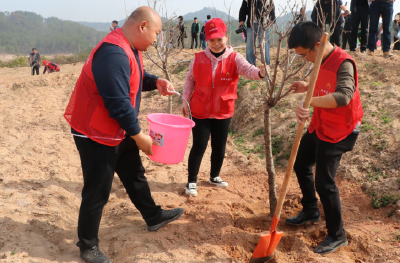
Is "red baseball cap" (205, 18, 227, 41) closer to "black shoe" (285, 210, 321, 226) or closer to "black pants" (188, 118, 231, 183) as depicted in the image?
"black pants" (188, 118, 231, 183)

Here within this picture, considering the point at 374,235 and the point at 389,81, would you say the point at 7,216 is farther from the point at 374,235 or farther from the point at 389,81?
the point at 389,81

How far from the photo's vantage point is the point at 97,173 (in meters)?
2.24

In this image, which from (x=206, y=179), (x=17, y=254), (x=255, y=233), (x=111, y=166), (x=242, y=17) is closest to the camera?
(x=111, y=166)

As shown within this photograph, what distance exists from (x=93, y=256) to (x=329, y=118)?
2.07m

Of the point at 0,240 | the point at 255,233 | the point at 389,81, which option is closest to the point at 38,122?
the point at 0,240

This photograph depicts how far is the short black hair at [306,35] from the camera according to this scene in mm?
2162

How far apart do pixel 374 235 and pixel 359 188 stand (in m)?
1.03

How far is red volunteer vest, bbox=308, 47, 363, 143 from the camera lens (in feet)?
7.28

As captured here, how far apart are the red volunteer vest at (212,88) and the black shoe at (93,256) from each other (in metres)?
1.61

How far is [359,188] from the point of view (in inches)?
147

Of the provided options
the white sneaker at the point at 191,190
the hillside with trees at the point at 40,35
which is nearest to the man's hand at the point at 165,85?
the white sneaker at the point at 191,190

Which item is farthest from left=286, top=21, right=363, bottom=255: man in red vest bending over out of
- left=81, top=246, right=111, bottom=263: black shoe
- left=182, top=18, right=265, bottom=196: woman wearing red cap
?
left=81, top=246, right=111, bottom=263: black shoe

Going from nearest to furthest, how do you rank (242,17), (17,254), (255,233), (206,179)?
(17,254)
(255,233)
(206,179)
(242,17)

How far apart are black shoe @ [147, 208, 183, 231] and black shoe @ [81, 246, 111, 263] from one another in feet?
1.79
